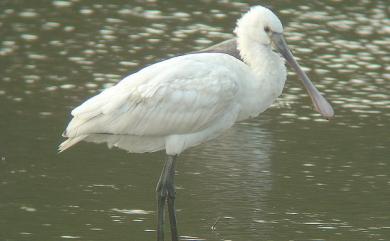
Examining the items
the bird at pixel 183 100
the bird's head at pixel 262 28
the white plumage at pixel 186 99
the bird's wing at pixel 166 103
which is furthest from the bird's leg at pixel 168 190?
the bird's head at pixel 262 28

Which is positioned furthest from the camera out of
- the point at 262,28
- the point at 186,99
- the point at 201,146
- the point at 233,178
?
the point at 201,146

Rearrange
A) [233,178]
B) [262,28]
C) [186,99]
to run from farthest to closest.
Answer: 1. [233,178]
2. [262,28]
3. [186,99]

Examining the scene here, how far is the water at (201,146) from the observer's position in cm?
966

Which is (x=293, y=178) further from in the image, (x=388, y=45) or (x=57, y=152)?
(x=388, y=45)

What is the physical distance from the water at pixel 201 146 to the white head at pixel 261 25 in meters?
1.37

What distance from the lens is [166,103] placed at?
9.13 metres

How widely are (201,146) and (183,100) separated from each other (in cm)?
290

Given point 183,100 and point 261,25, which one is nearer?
point 183,100

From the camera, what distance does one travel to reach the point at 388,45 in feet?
51.1

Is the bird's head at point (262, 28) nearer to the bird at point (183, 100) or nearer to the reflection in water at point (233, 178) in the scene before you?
the bird at point (183, 100)

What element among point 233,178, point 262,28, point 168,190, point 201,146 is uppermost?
point 262,28

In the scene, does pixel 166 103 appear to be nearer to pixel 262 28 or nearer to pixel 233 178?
pixel 262 28

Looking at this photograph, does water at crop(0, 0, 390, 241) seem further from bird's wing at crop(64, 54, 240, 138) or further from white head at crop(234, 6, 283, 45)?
white head at crop(234, 6, 283, 45)

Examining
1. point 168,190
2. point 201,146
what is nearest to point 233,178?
point 201,146
